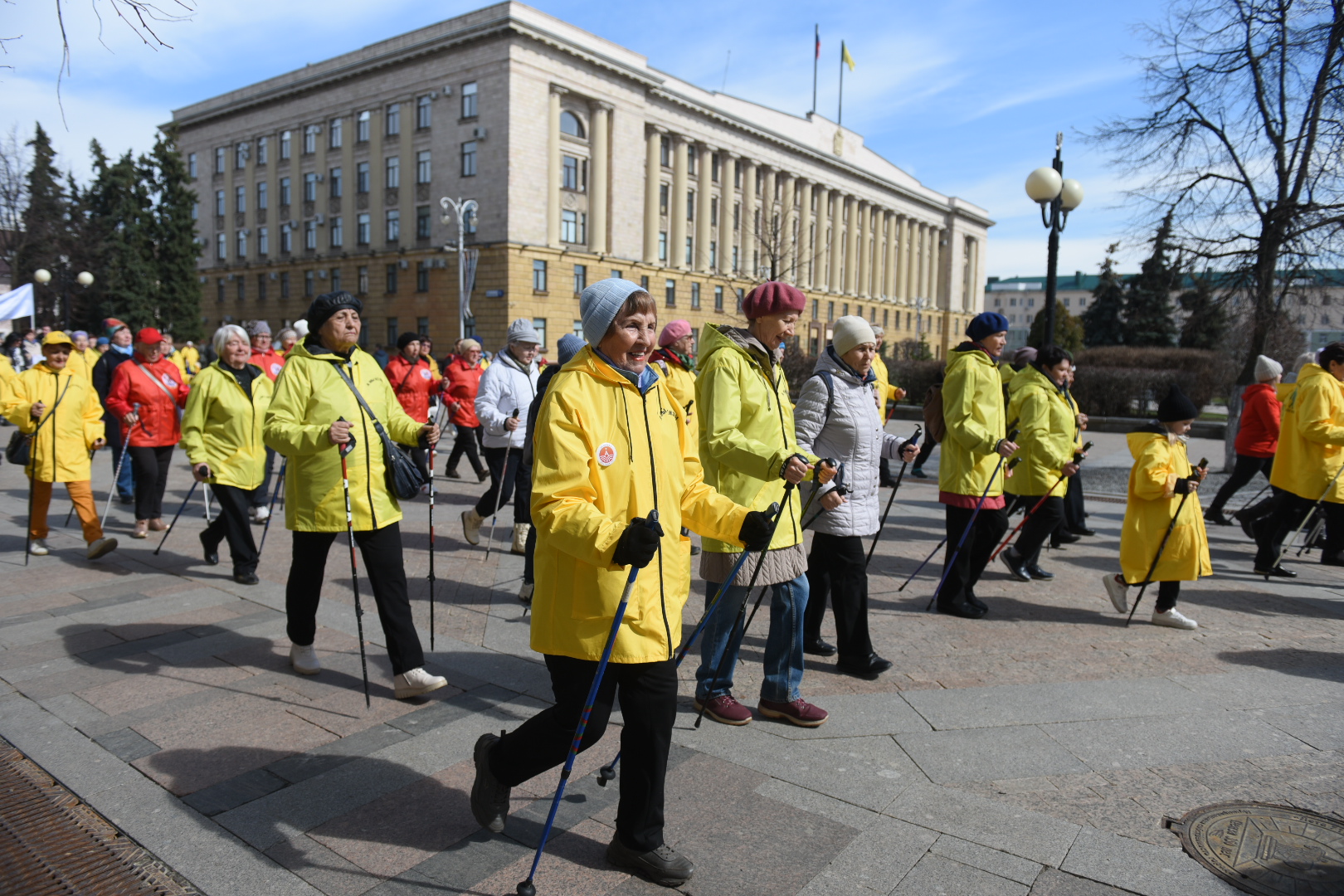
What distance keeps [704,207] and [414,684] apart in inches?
2152

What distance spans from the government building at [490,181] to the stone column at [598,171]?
94 mm

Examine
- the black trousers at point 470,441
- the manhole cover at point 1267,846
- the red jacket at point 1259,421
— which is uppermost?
the red jacket at point 1259,421

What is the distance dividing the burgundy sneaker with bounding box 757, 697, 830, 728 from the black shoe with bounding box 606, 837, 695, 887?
54.6 inches

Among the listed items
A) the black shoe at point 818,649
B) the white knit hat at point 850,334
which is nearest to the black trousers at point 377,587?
the black shoe at point 818,649

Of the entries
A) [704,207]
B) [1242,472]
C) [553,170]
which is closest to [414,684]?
[1242,472]

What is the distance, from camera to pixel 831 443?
4.78 metres

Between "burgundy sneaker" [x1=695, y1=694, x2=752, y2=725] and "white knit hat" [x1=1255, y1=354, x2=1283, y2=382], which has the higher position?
"white knit hat" [x1=1255, y1=354, x2=1283, y2=382]

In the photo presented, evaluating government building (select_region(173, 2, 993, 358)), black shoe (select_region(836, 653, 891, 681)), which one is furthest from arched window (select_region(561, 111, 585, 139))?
black shoe (select_region(836, 653, 891, 681))

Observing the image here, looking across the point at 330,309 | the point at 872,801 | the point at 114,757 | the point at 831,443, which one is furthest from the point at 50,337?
the point at 872,801

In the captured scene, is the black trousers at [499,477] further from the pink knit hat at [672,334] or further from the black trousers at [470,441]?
the black trousers at [470,441]

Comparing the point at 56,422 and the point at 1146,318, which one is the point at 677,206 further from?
the point at 56,422

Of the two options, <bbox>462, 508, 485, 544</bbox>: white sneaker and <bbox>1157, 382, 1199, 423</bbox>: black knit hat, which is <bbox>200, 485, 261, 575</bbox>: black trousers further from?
<bbox>1157, 382, 1199, 423</bbox>: black knit hat

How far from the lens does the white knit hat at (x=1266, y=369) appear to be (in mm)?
8852

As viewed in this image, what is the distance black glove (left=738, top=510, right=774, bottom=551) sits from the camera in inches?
120
